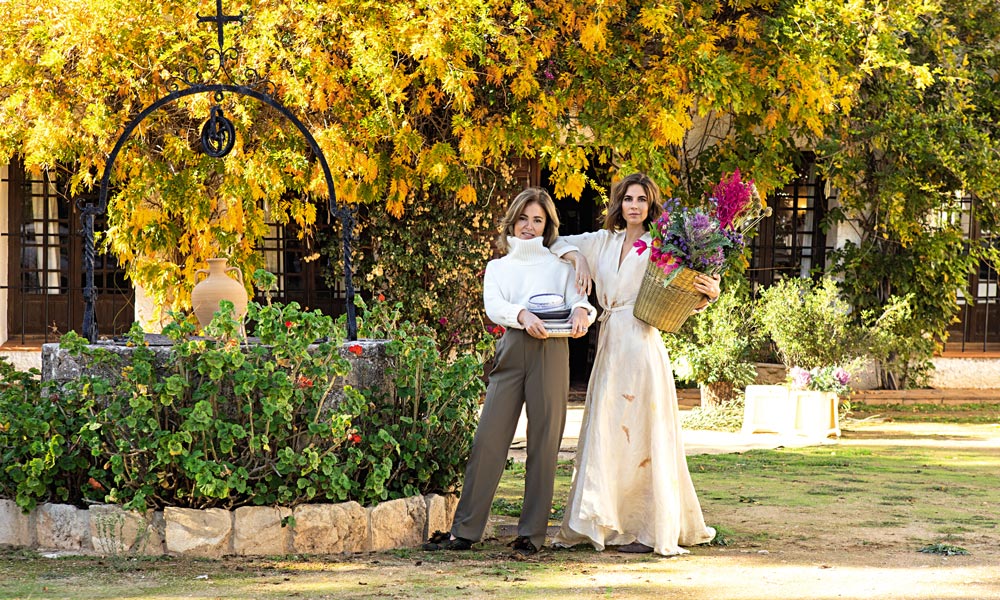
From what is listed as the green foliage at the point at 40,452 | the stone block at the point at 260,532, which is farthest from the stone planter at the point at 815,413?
the green foliage at the point at 40,452

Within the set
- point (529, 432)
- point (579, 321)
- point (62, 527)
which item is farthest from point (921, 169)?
point (62, 527)

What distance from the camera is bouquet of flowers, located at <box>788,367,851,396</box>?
10.0m

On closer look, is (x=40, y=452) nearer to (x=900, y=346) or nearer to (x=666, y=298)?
(x=666, y=298)

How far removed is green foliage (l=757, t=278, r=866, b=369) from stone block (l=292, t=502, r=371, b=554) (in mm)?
6054

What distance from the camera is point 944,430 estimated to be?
10.5 meters

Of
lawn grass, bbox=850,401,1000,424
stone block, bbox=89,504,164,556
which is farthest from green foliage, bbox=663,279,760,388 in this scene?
stone block, bbox=89,504,164,556

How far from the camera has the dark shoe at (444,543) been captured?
538cm

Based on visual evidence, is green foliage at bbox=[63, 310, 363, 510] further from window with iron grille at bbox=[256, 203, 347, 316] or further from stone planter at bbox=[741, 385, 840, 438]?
window with iron grille at bbox=[256, 203, 347, 316]

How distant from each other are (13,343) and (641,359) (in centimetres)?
814

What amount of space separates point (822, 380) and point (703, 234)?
5211mm

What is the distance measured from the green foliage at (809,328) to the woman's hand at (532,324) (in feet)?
18.8

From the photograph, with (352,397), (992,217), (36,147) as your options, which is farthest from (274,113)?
(992,217)

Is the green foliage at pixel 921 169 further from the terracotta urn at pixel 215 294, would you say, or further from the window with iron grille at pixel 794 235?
the terracotta urn at pixel 215 294

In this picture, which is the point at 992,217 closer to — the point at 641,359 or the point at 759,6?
the point at 759,6
